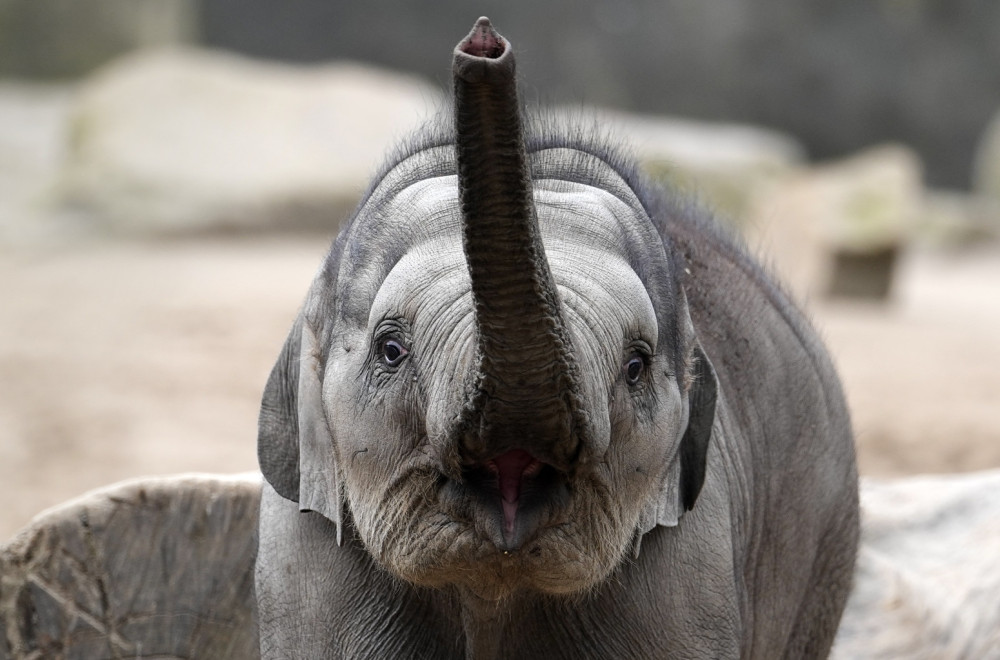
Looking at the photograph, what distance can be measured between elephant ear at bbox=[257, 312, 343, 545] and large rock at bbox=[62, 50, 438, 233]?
807cm

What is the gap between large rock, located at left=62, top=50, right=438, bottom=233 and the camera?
1098 centimetres

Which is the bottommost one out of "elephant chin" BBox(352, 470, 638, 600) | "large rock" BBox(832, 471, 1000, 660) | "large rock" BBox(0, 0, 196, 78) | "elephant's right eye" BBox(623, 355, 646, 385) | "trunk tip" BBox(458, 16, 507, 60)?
"large rock" BBox(832, 471, 1000, 660)

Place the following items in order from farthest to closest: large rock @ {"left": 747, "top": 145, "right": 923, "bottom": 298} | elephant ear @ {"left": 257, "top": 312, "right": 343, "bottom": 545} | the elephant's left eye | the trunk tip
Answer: large rock @ {"left": 747, "top": 145, "right": 923, "bottom": 298}, elephant ear @ {"left": 257, "top": 312, "right": 343, "bottom": 545}, the elephant's left eye, the trunk tip

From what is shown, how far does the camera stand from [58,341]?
7469 mm

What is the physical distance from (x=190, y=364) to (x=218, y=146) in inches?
188

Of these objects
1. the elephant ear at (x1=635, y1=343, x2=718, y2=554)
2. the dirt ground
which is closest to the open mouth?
the elephant ear at (x1=635, y1=343, x2=718, y2=554)

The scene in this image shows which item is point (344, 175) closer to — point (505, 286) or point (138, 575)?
point (138, 575)

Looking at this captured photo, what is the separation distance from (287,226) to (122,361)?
14.3ft

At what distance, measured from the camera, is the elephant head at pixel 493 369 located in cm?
160

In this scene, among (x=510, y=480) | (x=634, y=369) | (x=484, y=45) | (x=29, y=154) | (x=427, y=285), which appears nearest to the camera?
(x=484, y=45)

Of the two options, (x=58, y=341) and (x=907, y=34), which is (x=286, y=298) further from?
(x=907, y=34)

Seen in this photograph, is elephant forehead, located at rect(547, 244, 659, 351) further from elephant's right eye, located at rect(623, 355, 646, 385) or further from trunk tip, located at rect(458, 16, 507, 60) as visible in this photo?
trunk tip, located at rect(458, 16, 507, 60)

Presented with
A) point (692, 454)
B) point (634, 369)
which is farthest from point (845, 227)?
point (634, 369)

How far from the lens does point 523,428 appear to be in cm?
169
